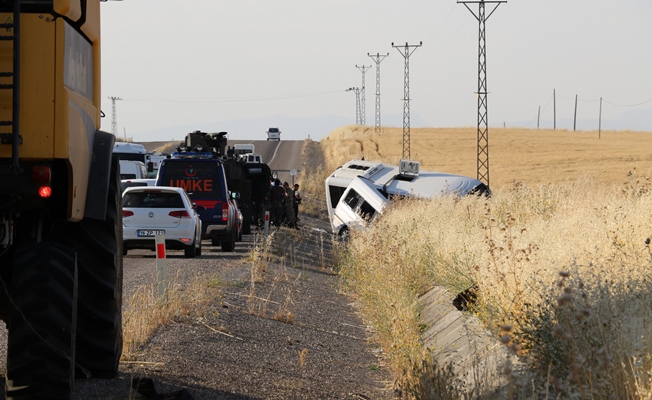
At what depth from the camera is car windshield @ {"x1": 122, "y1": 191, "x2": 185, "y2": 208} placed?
21.9 metres

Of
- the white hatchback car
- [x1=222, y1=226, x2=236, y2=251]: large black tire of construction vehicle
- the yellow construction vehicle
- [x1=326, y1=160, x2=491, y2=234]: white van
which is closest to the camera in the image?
the yellow construction vehicle

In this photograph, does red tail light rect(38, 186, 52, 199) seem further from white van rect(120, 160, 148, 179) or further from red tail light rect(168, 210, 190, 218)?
white van rect(120, 160, 148, 179)

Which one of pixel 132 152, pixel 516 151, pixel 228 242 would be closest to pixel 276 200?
pixel 228 242

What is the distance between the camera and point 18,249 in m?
5.64

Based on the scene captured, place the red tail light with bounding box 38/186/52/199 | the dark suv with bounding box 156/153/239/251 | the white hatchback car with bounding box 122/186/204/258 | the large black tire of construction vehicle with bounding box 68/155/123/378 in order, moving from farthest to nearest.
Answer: the dark suv with bounding box 156/153/239/251 → the white hatchback car with bounding box 122/186/204/258 → the large black tire of construction vehicle with bounding box 68/155/123/378 → the red tail light with bounding box 38/186/52/199

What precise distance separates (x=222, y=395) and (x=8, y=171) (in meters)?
3.49

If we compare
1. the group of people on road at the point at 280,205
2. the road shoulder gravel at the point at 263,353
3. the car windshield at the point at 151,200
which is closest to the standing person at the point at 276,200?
the group of people on road at the point at 280,205

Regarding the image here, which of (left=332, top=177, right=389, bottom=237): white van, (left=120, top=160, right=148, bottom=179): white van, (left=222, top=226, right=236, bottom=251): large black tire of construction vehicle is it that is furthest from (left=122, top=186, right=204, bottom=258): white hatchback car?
(left=120, top=160, right=148, bottom=179): white van

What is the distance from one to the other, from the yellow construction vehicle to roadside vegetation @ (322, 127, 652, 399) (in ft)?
8.35

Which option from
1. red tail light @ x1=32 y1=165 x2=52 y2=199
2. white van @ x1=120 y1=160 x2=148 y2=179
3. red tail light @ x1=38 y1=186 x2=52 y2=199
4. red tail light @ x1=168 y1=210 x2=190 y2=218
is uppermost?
white van @ x1=120 y1=160 x2=148 y2=179

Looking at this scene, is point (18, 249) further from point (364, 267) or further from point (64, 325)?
point (364, 267)

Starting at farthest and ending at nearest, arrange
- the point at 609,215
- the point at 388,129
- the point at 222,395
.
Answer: the point at 388,129, the point at 609,215, the point at 222,395

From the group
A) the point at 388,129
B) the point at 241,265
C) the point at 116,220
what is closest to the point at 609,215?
the point at 116,220

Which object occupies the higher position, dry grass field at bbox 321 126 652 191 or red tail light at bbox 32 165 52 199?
dry grass field at bbox 321 126 652 191
